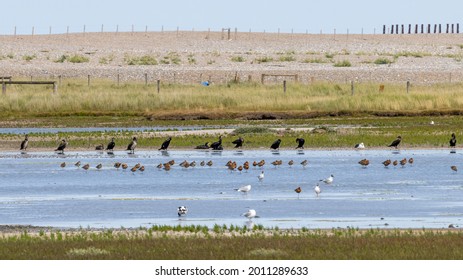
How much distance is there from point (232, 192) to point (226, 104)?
31.3m

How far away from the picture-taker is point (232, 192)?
2772 centimetres

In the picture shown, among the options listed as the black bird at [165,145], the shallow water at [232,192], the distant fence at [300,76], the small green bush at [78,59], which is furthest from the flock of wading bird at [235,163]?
the small green bush at [78,59]

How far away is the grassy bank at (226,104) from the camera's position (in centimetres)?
5675

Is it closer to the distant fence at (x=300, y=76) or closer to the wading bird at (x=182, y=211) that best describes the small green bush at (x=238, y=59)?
the distant fence at (x=300, y=76)

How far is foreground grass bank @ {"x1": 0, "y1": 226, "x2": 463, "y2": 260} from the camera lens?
52.5 ft

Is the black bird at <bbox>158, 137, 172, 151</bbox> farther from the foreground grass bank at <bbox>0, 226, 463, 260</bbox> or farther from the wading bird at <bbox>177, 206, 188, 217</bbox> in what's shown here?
the foreground grass bank at <bbox>0, 226, 463, 260</bbox>

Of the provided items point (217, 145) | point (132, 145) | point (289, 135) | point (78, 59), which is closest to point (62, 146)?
point (132, 145)

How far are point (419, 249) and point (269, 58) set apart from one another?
101 meters

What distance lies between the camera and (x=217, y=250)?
16438 millimetres

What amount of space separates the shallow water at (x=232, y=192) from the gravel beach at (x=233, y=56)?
49490mm

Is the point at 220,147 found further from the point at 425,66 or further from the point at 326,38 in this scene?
the point at 326,38

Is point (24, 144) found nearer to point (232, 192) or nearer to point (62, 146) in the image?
point (62, 146)

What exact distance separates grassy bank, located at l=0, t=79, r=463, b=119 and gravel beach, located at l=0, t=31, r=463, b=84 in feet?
87.5

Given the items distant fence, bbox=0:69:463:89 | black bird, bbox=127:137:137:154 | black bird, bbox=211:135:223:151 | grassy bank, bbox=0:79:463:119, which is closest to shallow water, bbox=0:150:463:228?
black bird, bbox=211:135:223:151
